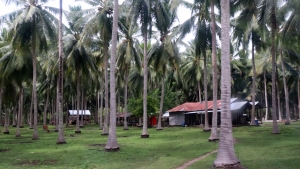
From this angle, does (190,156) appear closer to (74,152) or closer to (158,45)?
(74,152)

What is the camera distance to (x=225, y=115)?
37.4ft

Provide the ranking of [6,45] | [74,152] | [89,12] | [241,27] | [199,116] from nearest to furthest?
[74,152]
[241,27]
[89,12]
[6,45]
[199,116]

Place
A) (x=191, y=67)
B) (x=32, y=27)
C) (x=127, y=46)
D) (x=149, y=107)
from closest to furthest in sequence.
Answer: (x=32, y=27)
(x=127, y=46)
(x=149, y=107)
(x=191, y=67)

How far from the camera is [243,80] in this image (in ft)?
176

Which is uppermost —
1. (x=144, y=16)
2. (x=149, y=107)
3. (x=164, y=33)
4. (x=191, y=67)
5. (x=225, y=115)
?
(x=144, y=16)

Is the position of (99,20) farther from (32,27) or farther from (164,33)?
(164,33)

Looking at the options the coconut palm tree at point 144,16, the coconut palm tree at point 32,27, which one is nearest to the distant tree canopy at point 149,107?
A: the coconut palm tree at point 144,16

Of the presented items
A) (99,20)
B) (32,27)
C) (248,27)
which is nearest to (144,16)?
(99,20)

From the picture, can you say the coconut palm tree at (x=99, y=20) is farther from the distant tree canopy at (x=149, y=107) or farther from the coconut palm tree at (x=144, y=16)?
the distant tree canopy at (x=149, y=107)

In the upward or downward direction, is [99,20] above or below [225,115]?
above

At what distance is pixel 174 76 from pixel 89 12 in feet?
79.8

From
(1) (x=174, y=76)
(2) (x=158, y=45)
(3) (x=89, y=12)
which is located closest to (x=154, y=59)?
(2) (x=158, y=45)

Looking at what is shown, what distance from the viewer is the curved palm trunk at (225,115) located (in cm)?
1084

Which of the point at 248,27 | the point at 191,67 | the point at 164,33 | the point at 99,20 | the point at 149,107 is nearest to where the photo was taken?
the point at 248,27
